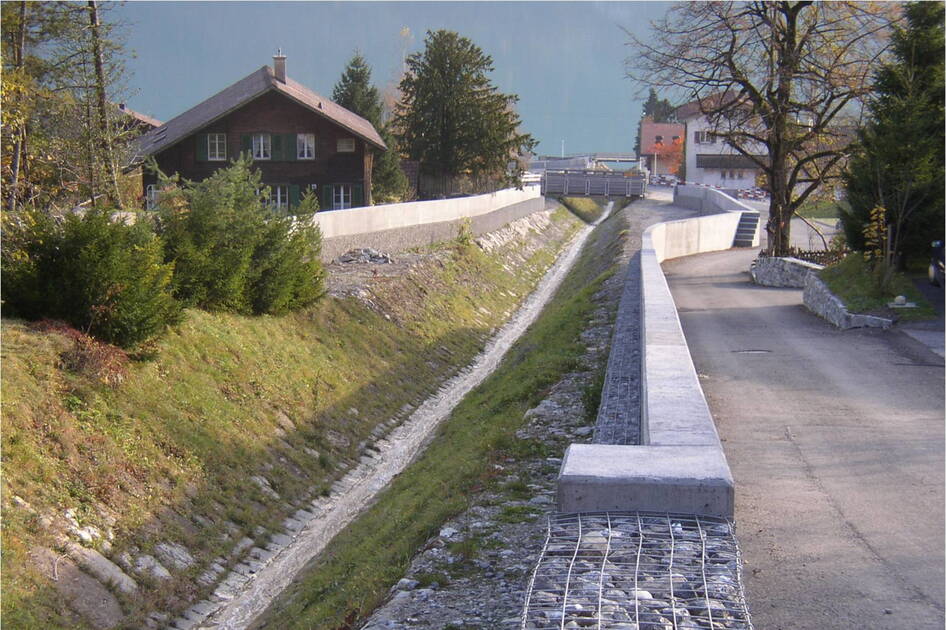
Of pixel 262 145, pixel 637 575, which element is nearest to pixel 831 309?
pixel 637 575

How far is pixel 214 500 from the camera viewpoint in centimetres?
1398

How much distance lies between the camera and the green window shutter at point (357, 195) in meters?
48.2

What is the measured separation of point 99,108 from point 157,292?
14.9 metres

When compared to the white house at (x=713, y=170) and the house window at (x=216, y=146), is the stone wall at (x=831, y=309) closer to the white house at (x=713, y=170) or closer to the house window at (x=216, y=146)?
the house window at (x=216, y=146)

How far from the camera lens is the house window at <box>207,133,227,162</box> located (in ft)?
151

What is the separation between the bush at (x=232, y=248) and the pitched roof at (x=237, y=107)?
22.7 meters

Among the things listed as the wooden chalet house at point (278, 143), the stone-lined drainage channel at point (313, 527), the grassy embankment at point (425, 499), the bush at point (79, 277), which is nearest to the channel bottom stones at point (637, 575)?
the grassy embankment at point (425, 499)

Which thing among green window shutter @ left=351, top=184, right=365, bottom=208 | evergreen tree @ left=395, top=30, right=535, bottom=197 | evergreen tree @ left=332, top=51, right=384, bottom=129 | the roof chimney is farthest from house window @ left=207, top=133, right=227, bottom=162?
evergreen tree @ left=332, top=51, right=384, bottom=129

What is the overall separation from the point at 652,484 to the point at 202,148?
1724 inches

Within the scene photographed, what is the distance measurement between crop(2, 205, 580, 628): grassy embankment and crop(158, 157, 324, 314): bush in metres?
0.57

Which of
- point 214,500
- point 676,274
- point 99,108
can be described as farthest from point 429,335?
point 214,500

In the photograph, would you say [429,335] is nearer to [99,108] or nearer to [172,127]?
[99,108]

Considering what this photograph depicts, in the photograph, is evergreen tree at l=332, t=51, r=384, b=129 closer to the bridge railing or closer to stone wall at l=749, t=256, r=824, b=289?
the bridge railing

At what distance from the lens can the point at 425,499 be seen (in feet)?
38.9
